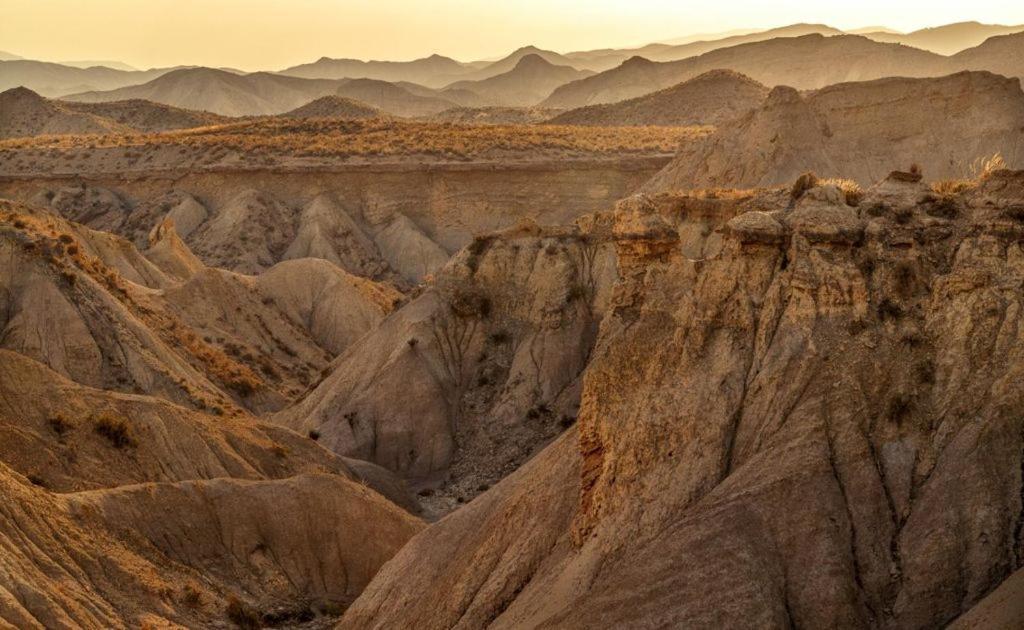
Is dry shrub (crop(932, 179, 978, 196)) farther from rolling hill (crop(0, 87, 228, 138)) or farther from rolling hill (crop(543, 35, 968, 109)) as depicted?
rolling hill (crop(543, 35, 968, 109))

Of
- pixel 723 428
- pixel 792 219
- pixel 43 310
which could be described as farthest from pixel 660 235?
pixel 43 310

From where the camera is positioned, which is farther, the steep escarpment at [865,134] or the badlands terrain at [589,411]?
the steep escarpment at [865,134]

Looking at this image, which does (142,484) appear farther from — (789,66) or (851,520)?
(789,66)

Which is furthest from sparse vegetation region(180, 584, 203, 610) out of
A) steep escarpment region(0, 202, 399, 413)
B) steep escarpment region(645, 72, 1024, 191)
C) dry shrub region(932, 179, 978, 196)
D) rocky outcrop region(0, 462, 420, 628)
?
steep escarpment region(645, 72, 1024, 191)

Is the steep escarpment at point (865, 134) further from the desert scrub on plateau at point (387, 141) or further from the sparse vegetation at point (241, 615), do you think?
the sparse vegetation at point (241, 615)

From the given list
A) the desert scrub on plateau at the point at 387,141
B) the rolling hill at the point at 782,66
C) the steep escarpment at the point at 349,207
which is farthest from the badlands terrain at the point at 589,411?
the rolling hill at the point at 782,66

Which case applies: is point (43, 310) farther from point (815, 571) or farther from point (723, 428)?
point (815, 571)

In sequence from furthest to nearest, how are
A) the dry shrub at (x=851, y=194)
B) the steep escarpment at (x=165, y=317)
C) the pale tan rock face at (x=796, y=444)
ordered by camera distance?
the steep escarpment at (x=165, y=317)
the dry shrub at (x=851, y=194)
the pale tan rock face at (x=796, y=444)
